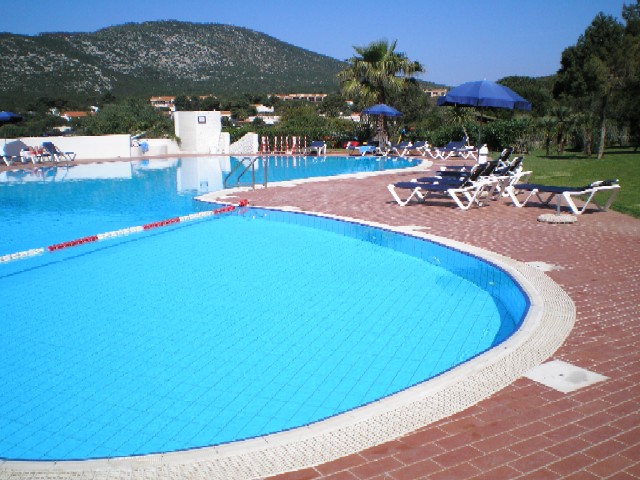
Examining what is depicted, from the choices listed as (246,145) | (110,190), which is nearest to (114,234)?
(110,190)

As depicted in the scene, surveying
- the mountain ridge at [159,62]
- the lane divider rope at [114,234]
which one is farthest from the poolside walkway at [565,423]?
the mountain ridge at [159,62]

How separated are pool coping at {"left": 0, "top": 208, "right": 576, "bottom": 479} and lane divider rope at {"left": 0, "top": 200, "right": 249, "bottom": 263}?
637 cm

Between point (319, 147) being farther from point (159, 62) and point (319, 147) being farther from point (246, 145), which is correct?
point (159, 62)

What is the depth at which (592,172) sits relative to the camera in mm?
16438

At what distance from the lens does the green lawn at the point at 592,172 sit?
11.7m

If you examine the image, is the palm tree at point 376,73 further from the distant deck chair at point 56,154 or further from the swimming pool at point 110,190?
the distant deck chair at point 56,154

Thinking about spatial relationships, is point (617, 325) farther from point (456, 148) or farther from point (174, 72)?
point (174, 72)

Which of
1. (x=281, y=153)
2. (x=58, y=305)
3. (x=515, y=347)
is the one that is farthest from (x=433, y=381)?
(x=281, y=153)

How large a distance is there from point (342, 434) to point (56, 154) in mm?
24849

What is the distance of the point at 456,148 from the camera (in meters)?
24.4

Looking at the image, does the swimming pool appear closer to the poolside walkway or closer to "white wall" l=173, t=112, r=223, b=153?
"white wall" l=173, t=112, r=223, b=153

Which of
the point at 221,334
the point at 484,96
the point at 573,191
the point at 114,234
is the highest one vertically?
the point at 484,96

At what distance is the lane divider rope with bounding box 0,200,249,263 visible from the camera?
8633mm

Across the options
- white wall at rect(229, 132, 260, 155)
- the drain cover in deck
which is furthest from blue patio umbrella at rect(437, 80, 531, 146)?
white wall at rect(229, 132, 260, 155)
